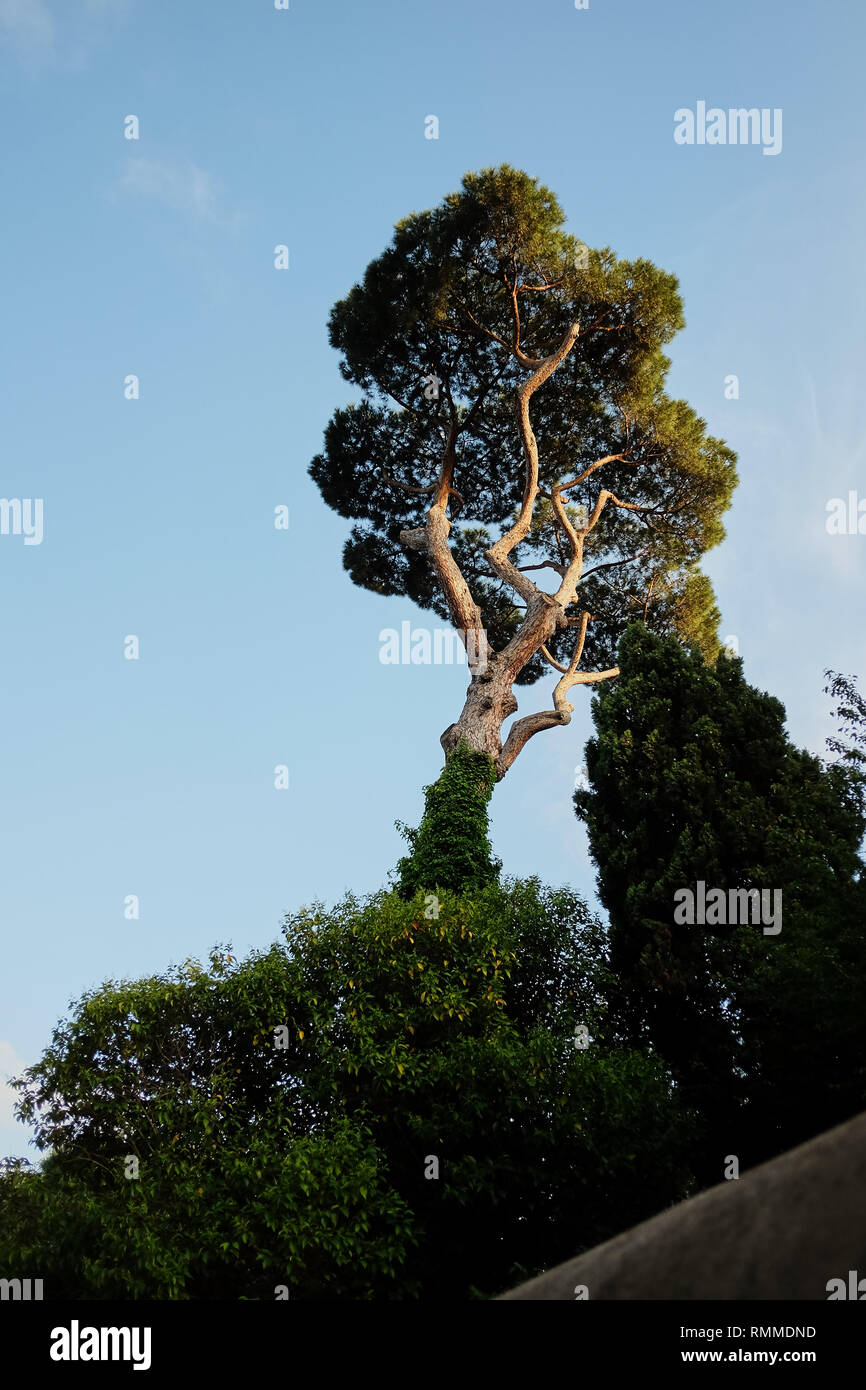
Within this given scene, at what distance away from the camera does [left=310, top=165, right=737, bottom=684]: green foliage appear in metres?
24.2

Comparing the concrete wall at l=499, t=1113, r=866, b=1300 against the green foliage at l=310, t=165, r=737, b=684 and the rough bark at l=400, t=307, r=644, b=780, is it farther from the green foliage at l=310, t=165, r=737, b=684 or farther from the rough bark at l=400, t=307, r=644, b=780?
the green foliage at l=310, t=165, r=737, b=684

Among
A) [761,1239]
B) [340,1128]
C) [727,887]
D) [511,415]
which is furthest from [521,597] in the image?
[761,1239]

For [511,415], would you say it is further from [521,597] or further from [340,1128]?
[340,1128]

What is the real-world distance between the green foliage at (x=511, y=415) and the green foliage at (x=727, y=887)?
287 inches

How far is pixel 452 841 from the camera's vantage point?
17781mm

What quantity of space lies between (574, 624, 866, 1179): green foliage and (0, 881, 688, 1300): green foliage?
204 cm

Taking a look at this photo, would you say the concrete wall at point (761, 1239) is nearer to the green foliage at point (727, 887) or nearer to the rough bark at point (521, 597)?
the green foliage at point (727, 887)

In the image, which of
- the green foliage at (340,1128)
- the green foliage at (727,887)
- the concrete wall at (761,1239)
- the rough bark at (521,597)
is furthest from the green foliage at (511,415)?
the concrete wall at (761,1239)

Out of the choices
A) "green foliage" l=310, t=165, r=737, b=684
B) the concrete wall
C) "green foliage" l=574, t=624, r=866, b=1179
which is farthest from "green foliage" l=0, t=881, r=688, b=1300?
"green foliage" l=310, t=165, r=737, b=684

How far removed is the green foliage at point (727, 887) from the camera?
1277 cm
